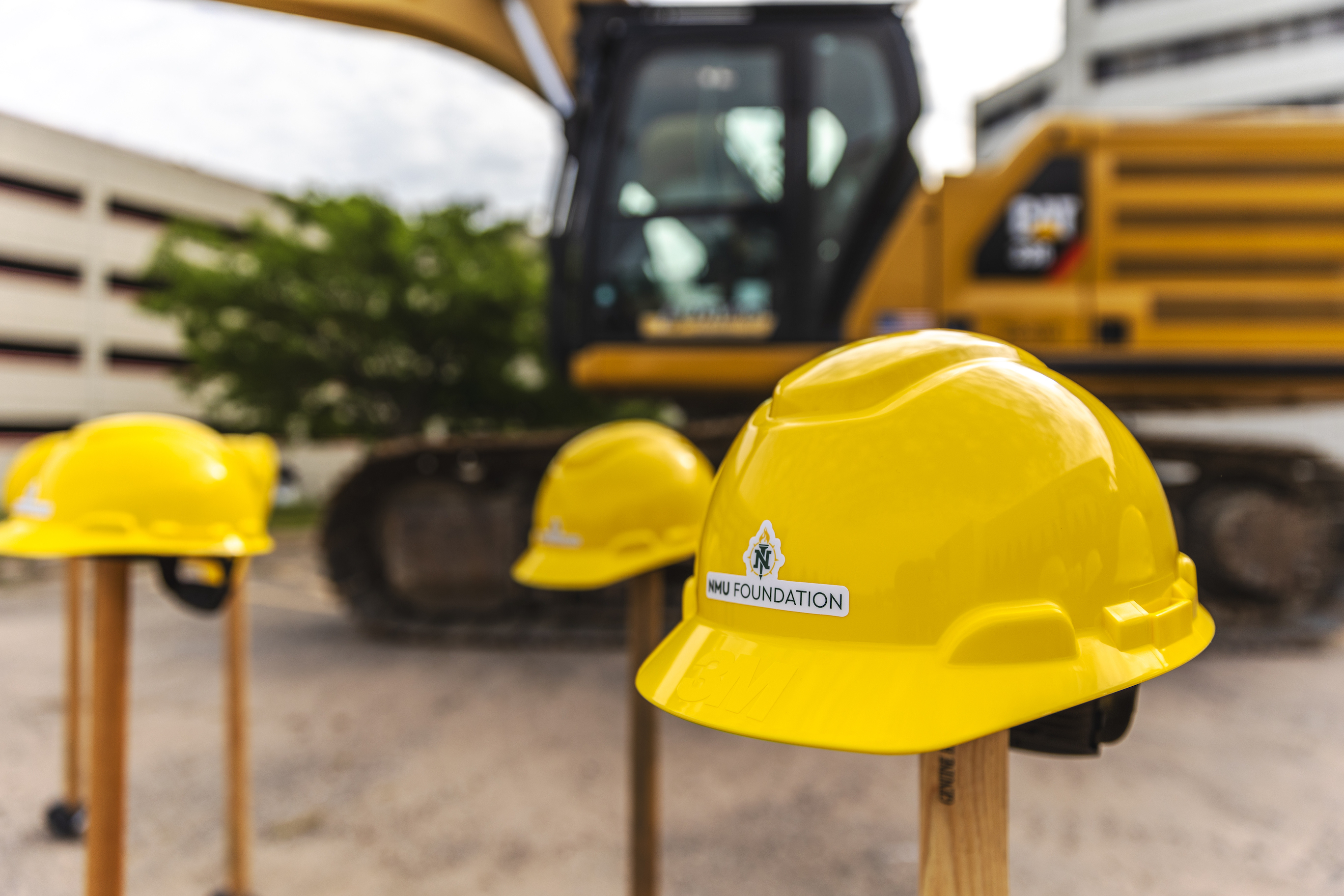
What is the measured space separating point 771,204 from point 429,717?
10.9 feet

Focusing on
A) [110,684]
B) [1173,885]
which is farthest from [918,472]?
[1173,885]

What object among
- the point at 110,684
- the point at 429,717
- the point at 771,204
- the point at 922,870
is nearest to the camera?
the point at 922,870

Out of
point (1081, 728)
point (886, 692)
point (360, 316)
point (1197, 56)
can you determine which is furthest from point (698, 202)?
point (1197, 56)

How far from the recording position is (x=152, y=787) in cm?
313

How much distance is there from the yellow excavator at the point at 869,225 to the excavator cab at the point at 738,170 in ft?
0.04

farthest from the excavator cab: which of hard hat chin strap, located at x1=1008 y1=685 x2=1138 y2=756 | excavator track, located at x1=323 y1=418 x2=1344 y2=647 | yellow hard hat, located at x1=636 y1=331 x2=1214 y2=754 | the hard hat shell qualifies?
yellow hard hat, located at x1=636 y1=331 x2=1214 y2=754

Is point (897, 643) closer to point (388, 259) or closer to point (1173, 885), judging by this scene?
point (1173, 885)

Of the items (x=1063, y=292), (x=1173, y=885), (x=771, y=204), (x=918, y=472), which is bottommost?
(x=1173, y=885)

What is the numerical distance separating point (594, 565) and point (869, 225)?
3.22m

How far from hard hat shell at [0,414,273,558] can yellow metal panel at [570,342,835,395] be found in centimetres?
269

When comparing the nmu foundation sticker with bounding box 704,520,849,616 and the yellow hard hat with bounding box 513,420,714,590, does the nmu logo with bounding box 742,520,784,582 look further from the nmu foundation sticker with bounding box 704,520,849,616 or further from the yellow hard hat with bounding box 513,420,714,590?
the yellow hard hat with bounding box 513,420,714,590

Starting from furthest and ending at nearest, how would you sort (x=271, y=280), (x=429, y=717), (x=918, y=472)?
(x=271, y=280)
(x=429, y=717)
(x=918, y=472)

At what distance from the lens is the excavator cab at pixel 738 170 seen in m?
4.35

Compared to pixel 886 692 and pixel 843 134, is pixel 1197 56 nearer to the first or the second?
pixel 843 134
